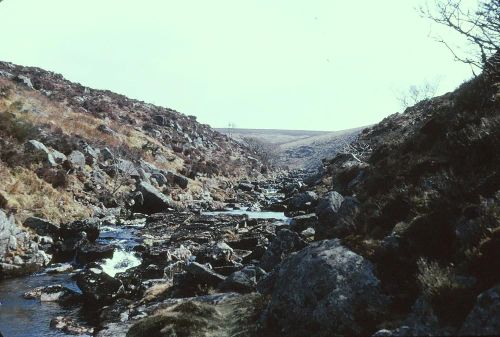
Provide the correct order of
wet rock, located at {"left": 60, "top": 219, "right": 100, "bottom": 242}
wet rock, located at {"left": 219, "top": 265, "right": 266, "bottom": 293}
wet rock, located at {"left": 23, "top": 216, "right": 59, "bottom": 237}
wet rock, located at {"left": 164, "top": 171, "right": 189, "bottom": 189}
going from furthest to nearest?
wet rock, located at {"left": 164, "top": 171, "right": 189, "bottom": 189}
wet rock, located at {"left": 60, "top": 219, "right": 100, "bottom": 242}
wet rock, located at {"left": 23, "top": 216, "right": 59, "bottom": 237}
wet rock, located at {"left": 219, "top": 265, "right": 266, "bottom": 293}

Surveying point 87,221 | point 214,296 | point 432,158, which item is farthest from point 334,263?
point 87,221

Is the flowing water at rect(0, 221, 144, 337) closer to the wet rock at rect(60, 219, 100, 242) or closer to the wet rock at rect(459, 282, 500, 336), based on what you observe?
the wet rock at rect(60, 219, 100, 242)

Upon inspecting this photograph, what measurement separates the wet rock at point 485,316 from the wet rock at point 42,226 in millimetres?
18020

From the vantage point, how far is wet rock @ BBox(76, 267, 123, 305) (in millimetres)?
12836

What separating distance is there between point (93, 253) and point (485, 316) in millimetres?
16486

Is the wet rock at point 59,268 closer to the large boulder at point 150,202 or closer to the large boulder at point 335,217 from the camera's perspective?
the large boulder at point 335,217

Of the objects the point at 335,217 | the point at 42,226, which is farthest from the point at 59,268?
the point at 335,217

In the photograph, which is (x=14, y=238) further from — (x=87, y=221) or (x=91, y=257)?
(x=87, y=221)

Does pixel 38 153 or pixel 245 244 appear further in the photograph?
pixel 38 153

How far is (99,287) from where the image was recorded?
1307cm

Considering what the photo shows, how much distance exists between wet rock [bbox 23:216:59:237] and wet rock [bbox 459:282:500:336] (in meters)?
18.0

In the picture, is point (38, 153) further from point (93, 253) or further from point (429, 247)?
point (429, 247)

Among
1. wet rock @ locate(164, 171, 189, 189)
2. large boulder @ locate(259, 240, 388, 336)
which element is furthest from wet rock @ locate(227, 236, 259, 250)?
wet rock @ locate(164, 171, 189, 189)

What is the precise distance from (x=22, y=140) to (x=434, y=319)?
26244 millimetres
